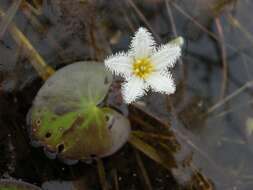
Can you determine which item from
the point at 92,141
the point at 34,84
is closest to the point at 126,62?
the point at 92,141

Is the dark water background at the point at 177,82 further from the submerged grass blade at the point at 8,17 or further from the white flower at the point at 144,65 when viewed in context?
the white flower at the point at 144,65

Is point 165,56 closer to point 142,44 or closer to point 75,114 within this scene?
point 142,44

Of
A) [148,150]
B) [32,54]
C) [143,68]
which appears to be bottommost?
[148,150]

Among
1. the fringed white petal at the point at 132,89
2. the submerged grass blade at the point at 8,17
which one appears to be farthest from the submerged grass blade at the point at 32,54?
the fringed white petal at the point at 132,89

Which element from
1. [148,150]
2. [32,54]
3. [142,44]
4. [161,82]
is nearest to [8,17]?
[32,54]

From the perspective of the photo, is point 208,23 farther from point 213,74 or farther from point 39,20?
point 39,20

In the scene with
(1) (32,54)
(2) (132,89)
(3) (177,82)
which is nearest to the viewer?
(2) (132,89)
